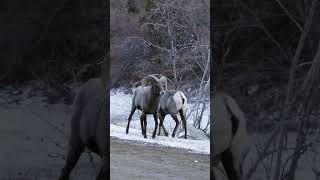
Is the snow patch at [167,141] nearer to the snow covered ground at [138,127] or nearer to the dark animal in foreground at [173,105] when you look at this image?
the snow covered ground at [138,127]

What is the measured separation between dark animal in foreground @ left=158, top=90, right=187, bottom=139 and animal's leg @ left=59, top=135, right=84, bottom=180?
19.7ft

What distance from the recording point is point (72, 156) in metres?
3.32

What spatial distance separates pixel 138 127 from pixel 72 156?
711 cm

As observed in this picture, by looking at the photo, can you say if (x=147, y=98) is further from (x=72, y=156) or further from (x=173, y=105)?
(x=72, y=156)

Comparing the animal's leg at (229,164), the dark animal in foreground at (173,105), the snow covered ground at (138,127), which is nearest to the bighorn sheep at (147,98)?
the dark animal in foreground at (173,105)

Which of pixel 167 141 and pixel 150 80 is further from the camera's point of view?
pixel 150 80

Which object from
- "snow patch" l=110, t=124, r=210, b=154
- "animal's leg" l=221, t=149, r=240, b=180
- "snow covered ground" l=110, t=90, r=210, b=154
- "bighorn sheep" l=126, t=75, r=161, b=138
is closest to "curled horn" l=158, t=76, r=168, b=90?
"bighorn sheep" l=126, t=75, r=161, b=138

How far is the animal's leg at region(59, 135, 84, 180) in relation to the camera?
331 centimetres

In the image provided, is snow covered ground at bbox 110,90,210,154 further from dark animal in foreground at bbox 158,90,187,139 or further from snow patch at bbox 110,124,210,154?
dark animal in foreground at bbox 158,90,187,139

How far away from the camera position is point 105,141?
3.32 metres

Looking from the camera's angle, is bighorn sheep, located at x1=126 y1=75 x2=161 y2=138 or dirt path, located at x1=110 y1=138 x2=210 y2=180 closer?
dirt path, located at x1=110 y1=138 x2=210 y2=180

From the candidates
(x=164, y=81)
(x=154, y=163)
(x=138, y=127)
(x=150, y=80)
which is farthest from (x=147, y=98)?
(x=154, y=163)

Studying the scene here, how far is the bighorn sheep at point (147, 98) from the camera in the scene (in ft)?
30.3

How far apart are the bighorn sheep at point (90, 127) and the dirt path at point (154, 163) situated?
289cm
